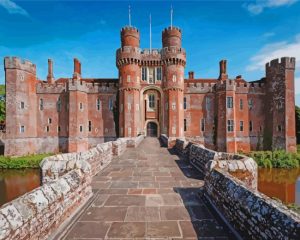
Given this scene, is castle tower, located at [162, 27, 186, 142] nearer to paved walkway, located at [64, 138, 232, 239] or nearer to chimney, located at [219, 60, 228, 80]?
chimney, located at [219, 60, 228, 80]

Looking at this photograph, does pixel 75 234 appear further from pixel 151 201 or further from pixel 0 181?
pixel 0 181

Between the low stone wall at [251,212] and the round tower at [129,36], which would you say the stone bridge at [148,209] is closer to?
the low stone wall at [251,212]

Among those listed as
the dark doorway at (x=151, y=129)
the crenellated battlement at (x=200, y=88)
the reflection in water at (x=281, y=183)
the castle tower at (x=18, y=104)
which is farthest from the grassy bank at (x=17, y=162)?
the reflection in water at (x=281, y=183)

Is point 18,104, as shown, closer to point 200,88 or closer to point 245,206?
point 200,88

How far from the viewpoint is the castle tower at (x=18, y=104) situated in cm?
3231

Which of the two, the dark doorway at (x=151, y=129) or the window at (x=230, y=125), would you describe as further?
the dark doorway at (x=151, y=129)

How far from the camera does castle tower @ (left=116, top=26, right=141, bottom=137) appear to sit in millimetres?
33781

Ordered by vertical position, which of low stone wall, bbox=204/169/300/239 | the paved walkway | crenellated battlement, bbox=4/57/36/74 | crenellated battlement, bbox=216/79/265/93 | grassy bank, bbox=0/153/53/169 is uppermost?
crenellated battlement, bbox=4/57/36/74

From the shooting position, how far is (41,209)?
12.1 ft

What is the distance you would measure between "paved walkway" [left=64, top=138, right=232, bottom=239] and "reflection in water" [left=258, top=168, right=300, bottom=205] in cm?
1640

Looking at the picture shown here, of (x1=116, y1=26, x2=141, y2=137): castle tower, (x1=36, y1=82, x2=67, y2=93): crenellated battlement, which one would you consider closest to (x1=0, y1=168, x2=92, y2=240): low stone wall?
(x1=116, y1=26, x2=141, y2=137): castle tower

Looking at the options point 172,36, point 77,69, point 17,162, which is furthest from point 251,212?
point 77,69

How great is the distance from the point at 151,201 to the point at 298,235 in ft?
13.4

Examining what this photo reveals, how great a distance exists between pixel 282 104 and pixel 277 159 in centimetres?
913
